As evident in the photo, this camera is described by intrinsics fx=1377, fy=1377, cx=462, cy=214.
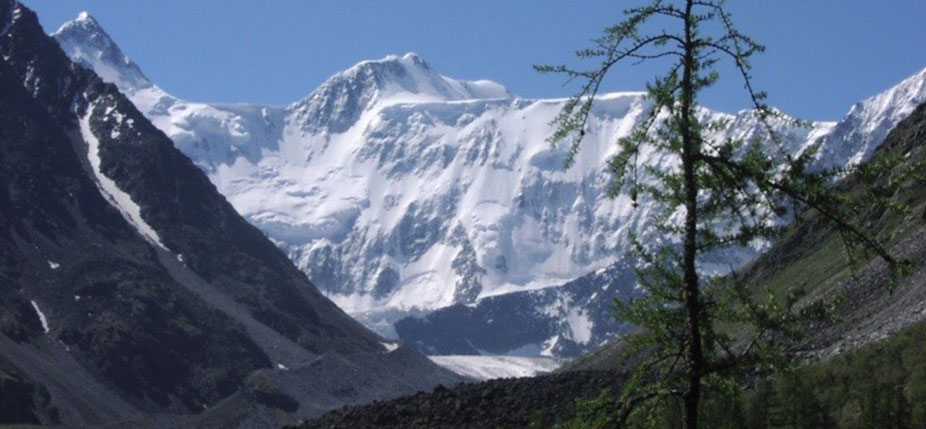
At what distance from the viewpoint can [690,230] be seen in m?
20.3

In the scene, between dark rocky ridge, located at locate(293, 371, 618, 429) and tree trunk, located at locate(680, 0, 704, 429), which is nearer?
tree trunk, located at locate(680, 0, 704, 429)

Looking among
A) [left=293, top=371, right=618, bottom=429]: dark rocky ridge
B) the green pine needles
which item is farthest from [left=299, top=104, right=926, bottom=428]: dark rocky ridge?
the green pine needles

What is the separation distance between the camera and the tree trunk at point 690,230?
66.4 ft

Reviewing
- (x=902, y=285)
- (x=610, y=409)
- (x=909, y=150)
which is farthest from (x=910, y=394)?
(x=909, y=150)

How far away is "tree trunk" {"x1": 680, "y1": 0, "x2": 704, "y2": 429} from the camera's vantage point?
20234 millimetres

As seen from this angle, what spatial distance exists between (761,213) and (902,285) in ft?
318

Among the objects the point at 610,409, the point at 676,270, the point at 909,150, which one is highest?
the point at 909,150

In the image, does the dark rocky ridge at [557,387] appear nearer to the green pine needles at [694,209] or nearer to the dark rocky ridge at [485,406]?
the dark rocky ridge at [485,406]

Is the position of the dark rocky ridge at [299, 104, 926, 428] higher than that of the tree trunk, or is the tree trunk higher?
the dark rocky ridge at [299, 104, 926, 428]

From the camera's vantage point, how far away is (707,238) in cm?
2062

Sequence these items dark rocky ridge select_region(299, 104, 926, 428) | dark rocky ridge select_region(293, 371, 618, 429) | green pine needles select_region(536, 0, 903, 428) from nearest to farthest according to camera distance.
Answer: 1. green pine needles select_region(536, 0, 903, 428)
2. dark rocky ridge select_region(293, 371, 618, 429)
3. dark rocky ridge select_region(299, 104, 926, 428)

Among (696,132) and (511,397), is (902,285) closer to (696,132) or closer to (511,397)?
(511,397)

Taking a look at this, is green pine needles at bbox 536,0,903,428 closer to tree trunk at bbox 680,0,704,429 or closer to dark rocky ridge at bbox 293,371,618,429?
tree trunk at bbox 680,0,704,429

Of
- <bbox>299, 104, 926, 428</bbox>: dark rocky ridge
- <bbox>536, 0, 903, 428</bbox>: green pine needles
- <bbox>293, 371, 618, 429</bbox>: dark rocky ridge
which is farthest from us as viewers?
<bbox>299, 104, 926, 428</bbox>: dark rocky ridge
